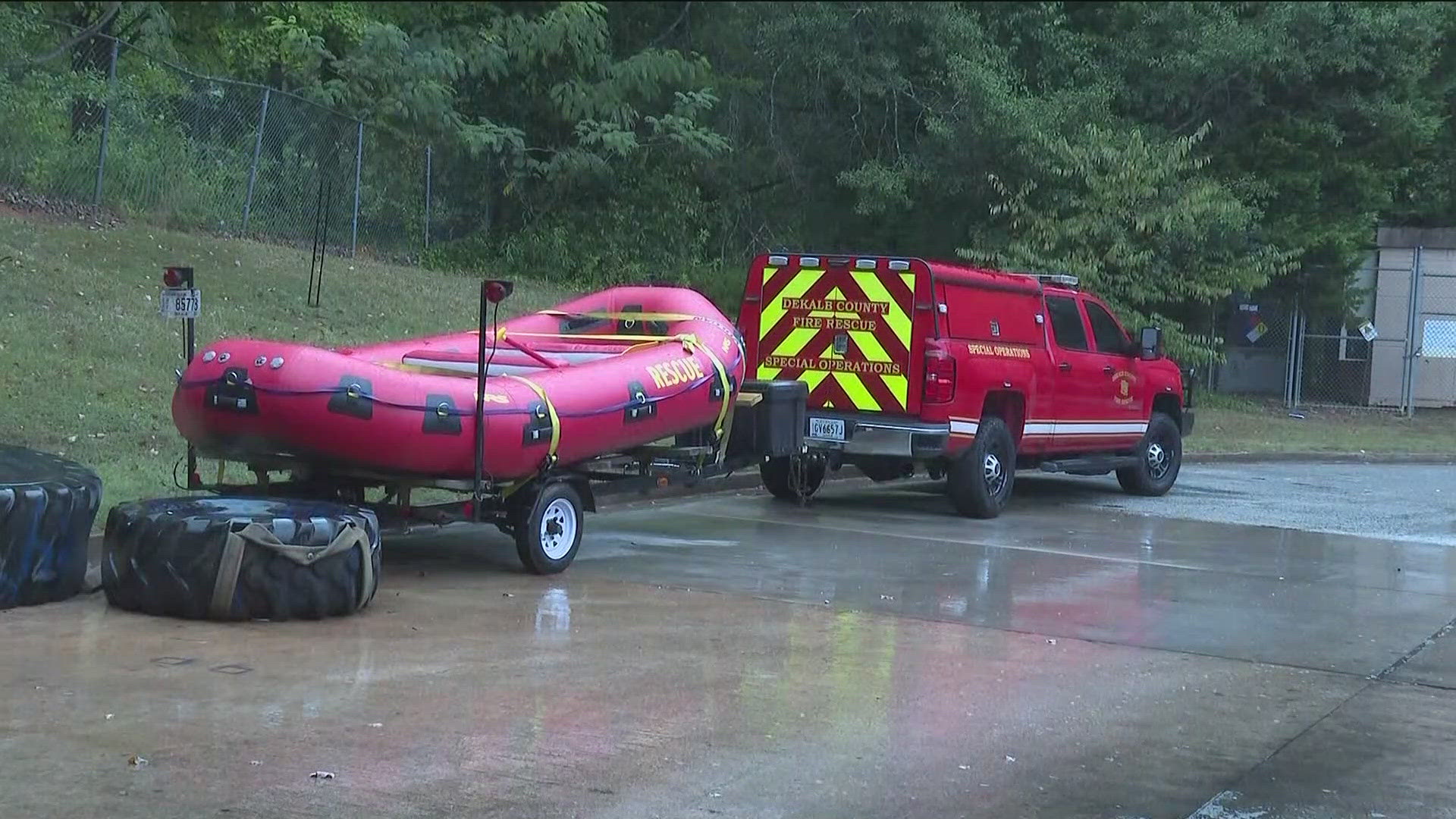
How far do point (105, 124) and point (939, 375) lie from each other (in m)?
10.8

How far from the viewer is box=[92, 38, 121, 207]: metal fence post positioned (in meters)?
19.1

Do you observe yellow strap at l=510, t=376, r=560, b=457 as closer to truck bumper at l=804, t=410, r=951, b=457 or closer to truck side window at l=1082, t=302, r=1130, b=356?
truck bumper at l=804, t=410, r=951, b=457

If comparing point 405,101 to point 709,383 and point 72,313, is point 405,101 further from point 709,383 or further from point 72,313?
point 709,383

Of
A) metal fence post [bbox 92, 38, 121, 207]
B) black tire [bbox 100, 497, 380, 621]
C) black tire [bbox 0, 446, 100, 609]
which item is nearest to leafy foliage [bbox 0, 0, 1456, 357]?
metal fence post [bbox 92, 38, 121, 207]

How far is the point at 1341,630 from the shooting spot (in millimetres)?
9617

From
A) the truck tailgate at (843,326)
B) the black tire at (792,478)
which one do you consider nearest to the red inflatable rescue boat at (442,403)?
the truck tailgate at (843,326)

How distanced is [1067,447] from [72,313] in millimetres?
9381

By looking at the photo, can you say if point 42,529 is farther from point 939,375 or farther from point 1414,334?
point 1414,334

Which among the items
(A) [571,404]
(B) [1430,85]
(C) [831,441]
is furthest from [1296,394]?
(A) [571,404]

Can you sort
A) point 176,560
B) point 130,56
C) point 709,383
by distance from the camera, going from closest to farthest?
point 176,560, point 709,383, point 130,56

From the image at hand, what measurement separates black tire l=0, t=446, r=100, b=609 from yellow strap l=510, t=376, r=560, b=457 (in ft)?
8.23

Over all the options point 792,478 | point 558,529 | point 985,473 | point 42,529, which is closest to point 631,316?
point 558,529

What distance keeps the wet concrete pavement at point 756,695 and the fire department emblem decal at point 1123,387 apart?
430 cm

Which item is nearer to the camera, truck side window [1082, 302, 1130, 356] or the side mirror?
truck side window [1082, 302, 1130, 356]
